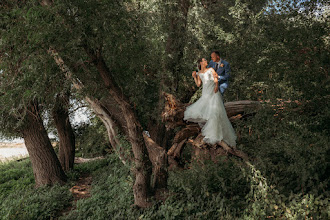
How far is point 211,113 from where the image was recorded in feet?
30.3

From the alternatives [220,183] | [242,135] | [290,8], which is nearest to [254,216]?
[220,183]

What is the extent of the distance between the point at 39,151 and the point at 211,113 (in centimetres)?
811

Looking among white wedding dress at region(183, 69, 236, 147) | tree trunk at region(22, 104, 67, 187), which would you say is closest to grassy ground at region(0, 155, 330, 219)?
tree trunk at region(22, 104, 67, 187)

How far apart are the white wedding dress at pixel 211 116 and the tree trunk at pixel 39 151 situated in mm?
7000

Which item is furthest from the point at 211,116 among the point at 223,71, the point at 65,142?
the point at 65,142

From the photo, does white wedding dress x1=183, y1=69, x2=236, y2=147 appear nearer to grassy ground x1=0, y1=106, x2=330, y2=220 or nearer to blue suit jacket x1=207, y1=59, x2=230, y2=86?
blue suit jacket x1=207, y1=59, x2=230, y2=86

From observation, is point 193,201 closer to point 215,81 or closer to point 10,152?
point 215,81

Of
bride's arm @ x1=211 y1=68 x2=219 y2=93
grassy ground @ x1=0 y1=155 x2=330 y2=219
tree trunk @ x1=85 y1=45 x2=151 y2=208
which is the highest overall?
bride's arm @ x1=211 y1=68 x2=219 y2=93

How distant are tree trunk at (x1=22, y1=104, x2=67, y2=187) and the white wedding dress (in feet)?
23.0

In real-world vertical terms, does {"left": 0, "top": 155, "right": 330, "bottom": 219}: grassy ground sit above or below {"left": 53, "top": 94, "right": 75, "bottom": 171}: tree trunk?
below

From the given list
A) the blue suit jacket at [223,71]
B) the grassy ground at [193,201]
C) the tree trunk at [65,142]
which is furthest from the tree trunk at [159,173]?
the tree trunk at [65,142]

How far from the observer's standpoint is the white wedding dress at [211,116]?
30.0 feet

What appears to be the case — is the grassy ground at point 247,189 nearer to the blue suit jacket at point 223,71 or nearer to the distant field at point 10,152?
the blue suit jacket at point 223,71

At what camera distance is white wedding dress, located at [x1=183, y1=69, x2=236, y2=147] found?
9.13 m
